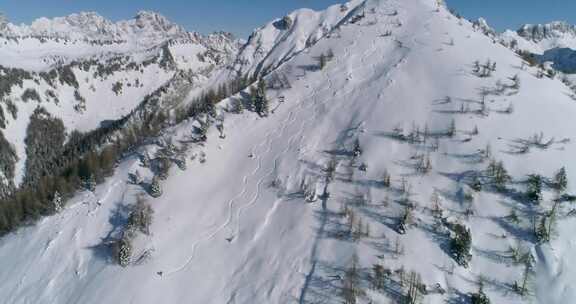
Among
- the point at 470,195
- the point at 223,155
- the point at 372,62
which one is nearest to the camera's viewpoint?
the point at 470,195

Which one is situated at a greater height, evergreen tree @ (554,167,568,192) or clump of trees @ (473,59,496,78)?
clump of trees @ (473,59,496,78)

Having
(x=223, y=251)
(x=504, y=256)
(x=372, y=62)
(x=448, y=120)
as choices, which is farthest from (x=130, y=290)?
(x=372, y=62)

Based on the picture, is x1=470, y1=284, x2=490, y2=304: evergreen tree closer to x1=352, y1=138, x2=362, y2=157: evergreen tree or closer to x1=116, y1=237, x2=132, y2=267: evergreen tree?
x1=352, y1=138, x2=362, y2=157: evergreen tree

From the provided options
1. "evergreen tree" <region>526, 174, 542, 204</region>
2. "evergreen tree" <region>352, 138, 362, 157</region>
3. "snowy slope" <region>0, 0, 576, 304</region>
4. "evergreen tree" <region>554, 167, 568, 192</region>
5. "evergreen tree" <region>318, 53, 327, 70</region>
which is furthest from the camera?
"evergreen tree" <region>318, 53, 327, 70</region>

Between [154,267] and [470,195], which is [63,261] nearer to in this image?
[154,267]

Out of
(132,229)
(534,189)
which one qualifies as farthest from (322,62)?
(132,229)

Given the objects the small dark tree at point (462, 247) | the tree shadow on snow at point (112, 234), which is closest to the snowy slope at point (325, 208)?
the tree shadow on snow at point (112, 234)

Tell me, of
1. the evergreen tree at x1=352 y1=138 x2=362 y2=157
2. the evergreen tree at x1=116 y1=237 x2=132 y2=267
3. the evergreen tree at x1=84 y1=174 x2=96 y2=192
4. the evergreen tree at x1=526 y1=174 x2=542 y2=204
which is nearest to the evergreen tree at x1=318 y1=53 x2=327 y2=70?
the evergreen tree at x1=352 y1=138 x2=362 y2=157

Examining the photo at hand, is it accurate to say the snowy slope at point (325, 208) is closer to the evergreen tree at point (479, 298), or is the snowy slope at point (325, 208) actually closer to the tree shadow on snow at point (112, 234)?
the tree shadow on snow at point (112, 234)
